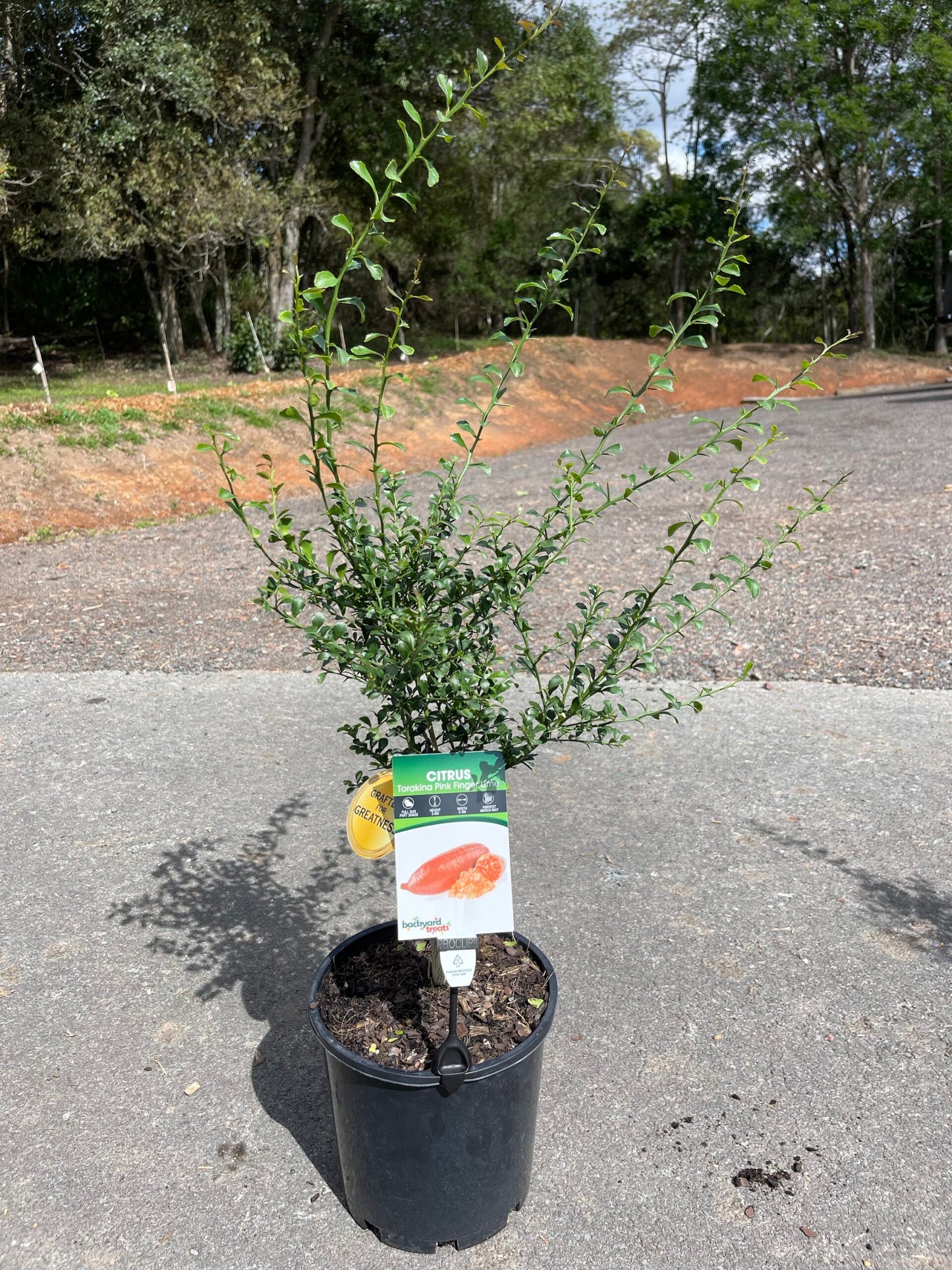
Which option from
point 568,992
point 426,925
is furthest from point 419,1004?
point 568,992

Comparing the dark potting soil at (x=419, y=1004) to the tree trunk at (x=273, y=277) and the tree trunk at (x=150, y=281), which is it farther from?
the tree trunk at (x=150, y=281)

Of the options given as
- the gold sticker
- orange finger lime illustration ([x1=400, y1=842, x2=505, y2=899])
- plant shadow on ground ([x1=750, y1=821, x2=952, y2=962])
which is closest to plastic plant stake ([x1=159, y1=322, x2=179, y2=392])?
plant shadow on ground ([x1=750, y1=821, x2=952, y2=962])

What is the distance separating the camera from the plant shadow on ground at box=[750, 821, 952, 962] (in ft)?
11.4

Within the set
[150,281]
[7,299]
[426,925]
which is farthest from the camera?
[7,299]

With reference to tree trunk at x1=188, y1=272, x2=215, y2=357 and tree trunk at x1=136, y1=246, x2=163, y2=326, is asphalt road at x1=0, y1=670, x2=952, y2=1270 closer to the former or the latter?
tree trunk at x1=136, y1=246, x2=163, y2=326

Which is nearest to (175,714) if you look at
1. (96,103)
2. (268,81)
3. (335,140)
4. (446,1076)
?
(446,1076)

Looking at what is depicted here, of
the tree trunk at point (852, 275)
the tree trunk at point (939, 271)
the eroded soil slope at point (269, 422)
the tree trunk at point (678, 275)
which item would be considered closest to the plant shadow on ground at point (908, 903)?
the eroded soil slope at point (269, 422)

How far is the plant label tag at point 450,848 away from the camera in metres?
2.18

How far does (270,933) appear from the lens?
3607 millimetres

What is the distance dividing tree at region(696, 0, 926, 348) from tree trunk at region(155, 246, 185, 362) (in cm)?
1346

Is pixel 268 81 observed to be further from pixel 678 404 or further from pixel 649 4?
pixel 649 4

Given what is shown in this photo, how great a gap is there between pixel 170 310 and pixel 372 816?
74.7ft

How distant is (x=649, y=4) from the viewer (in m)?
27.3

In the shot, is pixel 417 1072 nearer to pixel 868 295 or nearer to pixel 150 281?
pixel 150 281
